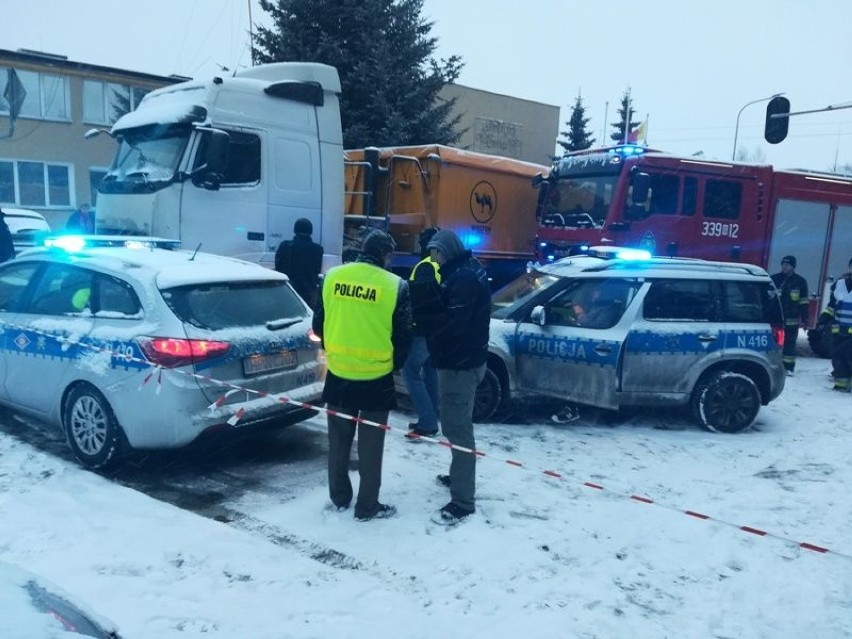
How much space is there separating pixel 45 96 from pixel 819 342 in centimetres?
2632

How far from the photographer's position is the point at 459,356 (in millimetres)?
4609

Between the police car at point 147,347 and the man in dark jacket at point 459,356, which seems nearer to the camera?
the man in dark jacket at point 459,356

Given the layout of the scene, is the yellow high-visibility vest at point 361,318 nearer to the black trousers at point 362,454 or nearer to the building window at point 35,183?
the black trousers at point 362,454

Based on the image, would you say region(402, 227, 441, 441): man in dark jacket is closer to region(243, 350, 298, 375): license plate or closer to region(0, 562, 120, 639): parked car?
region(243, 350, 298, 375): license plate

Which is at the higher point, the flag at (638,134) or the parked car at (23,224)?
A: the flag at (638,134)

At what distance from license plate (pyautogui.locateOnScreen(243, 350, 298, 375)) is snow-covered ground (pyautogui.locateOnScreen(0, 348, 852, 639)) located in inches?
35.6

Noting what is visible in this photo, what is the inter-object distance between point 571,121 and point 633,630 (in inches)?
1383

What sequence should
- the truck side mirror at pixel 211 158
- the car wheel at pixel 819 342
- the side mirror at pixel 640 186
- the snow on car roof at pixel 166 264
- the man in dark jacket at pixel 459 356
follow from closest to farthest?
the man in dark jacket at pixel 459 356 < the snow on car roof at pixel 166 264 < the truck side mirror at pixel 211 158 < the side mirror at pixel 640 186 < the car wheel at pixel 819 342

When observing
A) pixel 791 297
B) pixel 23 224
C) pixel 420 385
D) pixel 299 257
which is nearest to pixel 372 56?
pixel 23 224

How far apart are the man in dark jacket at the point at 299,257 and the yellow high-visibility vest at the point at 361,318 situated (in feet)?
13.2

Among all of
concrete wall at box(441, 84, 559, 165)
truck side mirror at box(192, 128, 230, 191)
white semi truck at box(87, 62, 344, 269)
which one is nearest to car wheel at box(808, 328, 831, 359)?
white semi truck at box(87, 62, 344, 269)

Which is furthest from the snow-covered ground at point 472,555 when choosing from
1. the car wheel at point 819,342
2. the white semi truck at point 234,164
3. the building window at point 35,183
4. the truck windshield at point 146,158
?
the building window at point 35,183

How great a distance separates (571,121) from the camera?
35.9 meters

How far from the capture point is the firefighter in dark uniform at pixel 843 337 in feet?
30.2
